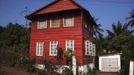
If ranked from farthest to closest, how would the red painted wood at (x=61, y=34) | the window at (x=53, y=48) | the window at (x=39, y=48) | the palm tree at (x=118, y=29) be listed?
1. the palm tree at (x=118, y=29)
2. the window at (x=39, y=48)
3. the window at (x=53, y=48)
4. the red painted wood at (x=61, y=34)

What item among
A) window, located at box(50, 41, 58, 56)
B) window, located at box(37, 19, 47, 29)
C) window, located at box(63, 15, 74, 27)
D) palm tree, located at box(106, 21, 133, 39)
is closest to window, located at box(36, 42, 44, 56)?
window, located at box(50, 41, 58, 56)

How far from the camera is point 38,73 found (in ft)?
57.1

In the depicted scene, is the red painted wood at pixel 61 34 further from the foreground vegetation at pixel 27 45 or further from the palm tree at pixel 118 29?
the palm tree at pixel 118 29

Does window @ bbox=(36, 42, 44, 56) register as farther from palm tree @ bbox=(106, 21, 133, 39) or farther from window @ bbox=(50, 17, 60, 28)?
palm tree @ bbox=(106, 21, 133, 39)

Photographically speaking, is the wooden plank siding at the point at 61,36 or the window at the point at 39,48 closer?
the wooden plank siding at the point at 61,36

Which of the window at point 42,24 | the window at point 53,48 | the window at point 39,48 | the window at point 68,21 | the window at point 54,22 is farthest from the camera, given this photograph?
the window at point 42,24

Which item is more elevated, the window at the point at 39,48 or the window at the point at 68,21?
the window at the point at 68,21

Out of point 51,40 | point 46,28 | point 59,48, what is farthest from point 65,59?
point 46,28

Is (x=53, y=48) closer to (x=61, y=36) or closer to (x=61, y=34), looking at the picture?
(x=61, y=36)

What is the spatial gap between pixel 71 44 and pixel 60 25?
2.47 m

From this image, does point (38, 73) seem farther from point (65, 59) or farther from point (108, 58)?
point (108, 58)

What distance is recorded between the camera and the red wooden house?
787 inches

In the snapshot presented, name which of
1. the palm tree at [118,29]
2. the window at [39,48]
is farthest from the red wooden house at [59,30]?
the palm tree at [118,29]

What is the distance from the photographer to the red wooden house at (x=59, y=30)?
65.6 feet
